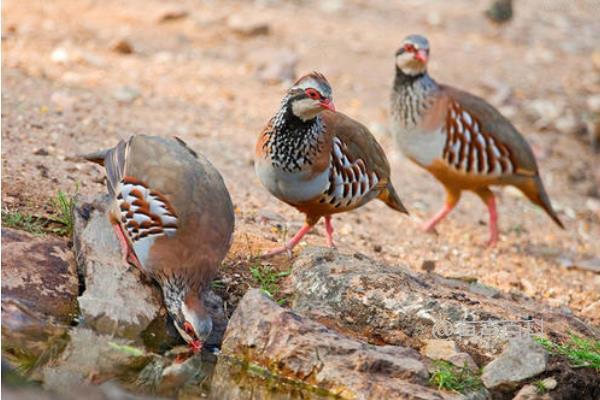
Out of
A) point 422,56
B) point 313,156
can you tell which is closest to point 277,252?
point 313,156

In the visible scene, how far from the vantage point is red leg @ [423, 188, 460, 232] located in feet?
24.7

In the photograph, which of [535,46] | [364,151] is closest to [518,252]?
[364,151]

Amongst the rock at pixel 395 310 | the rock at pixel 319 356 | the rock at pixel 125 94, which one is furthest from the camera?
the rock at pixel 125 94

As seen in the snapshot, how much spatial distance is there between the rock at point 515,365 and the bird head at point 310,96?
4.51 ft

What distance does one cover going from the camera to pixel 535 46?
13.3 metres

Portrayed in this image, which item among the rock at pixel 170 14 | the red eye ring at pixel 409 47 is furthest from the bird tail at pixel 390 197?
the rock at pixel 170 14

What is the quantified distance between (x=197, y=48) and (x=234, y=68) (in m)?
0.59

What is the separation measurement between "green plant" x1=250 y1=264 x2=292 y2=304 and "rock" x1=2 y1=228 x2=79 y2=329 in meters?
0.82

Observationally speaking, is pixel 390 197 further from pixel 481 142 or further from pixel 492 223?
pixel 492 223

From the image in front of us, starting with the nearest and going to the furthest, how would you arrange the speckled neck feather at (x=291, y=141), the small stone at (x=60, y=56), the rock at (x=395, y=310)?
1. the rock at (x=395, y=310)
2. the speckled neck feather at (x=291, y=141)
3. the small stone at (x=60, y=56)

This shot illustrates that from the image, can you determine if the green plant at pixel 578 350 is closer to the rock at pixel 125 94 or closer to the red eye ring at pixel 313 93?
the red eye ring at pixel 313 93

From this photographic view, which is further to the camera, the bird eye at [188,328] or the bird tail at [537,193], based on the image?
the bird tail at [537,193]

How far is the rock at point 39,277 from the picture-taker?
460cm

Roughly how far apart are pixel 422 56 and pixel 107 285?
3.42 meters
